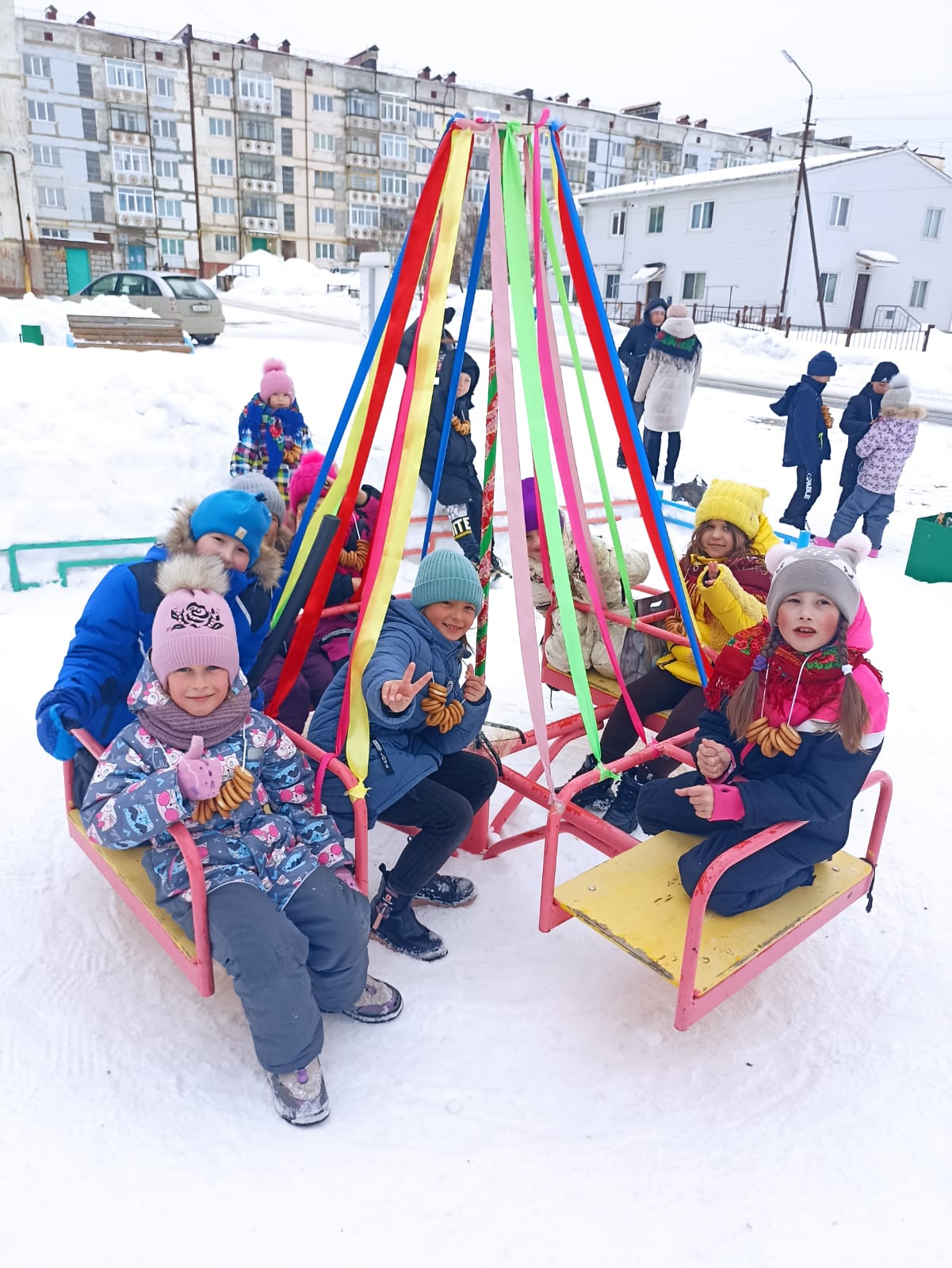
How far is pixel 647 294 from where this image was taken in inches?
1375

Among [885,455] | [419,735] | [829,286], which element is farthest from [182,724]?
[829,286]

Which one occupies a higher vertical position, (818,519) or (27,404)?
(27,404)

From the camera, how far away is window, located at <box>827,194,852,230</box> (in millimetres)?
30375

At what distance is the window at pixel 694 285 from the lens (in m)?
32.8

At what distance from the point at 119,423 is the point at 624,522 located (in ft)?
14.7

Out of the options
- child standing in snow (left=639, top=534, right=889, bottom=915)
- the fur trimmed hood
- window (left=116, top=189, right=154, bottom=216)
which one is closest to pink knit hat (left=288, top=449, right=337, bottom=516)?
the fur trimmed hood

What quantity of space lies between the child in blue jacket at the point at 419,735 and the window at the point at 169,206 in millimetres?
42713

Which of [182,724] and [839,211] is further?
[839,211]

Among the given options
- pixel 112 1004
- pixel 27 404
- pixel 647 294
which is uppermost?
pixel 647 294

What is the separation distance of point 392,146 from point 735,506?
1791 inches

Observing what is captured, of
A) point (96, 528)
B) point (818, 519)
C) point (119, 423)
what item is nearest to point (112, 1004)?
point (96, 528)

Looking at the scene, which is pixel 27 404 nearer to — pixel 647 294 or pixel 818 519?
pixel 818 519

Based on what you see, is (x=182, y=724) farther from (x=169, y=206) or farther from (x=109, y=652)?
(x=169, y=206)

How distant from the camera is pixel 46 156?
1411 inches
